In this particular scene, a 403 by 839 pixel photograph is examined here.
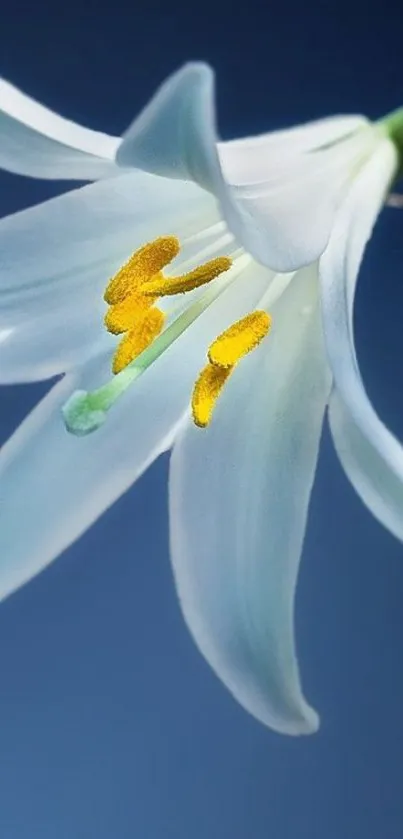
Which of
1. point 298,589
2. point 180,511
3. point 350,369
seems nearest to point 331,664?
point 298,589

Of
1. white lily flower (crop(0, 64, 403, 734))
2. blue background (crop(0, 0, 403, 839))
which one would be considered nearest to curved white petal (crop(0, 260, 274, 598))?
white lily flower (crop(0, 64, 403, 734))

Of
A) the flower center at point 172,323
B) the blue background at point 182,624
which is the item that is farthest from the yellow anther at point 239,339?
the blue background at point 182,624

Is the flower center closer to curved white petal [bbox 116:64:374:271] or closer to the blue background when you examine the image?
curved white petal [bbox 116:64:374:271]

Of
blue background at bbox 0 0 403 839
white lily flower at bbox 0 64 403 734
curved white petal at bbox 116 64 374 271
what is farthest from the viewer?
blue background at bbox 0 0 403 839

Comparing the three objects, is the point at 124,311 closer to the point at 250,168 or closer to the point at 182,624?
the point at 250,168

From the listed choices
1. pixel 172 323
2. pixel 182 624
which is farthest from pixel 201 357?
pixel 182 624

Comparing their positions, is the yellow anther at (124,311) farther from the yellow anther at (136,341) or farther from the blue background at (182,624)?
the blue background at (182,624)

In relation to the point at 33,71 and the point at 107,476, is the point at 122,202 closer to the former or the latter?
the point at 107,476
